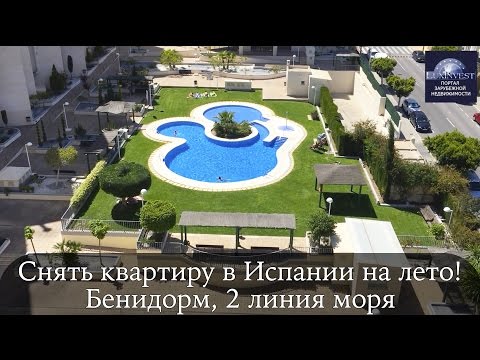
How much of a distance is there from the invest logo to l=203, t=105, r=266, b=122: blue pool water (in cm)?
1765

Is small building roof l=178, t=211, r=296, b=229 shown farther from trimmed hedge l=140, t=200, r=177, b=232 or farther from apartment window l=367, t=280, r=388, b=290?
apartment window l=367, t=280, r=388, b=290

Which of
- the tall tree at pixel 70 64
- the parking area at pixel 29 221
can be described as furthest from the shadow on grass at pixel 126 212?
the tall tree at pixel 70 64

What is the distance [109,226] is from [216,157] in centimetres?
1178

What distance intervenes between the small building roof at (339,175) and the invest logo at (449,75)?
557 cm

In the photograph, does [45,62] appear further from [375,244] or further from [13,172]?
[375,244]

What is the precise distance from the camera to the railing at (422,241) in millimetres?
24359

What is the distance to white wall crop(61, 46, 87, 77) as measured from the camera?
156 ft

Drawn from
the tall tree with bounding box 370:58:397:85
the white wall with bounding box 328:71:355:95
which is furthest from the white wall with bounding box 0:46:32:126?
the tall tree with bounding box 370:58:397:85

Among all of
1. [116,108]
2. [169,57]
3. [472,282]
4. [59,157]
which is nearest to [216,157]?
[116,108]
